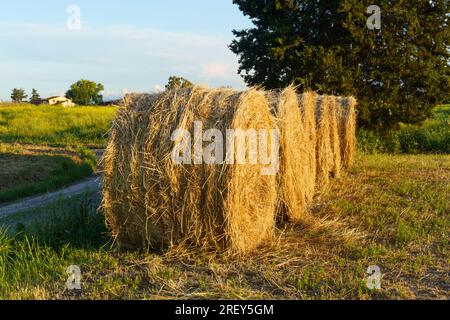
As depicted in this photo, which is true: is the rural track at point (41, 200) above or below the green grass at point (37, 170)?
below

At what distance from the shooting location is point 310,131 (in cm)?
1012

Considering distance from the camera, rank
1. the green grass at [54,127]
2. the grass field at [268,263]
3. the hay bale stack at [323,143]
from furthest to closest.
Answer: the green grass at [54,127] → the hay bale stack at [323,143] → the grass field at [268,263]

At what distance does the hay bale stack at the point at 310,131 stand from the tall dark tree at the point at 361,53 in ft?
16.7

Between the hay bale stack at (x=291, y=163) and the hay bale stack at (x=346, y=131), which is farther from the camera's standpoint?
the hay bale stack at (x=346, y=131)

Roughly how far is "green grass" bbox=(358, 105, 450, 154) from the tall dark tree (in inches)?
21.2

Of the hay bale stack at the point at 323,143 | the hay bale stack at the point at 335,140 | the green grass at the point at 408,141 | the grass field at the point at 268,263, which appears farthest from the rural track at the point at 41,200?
the green grass at the point at 408,141

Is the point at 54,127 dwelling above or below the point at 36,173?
above

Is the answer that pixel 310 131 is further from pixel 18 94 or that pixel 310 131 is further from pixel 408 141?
pixel 18 94

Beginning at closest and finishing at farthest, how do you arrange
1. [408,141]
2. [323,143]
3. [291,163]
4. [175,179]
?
[175,179] < [291,163] < [323,143] < [408,141]

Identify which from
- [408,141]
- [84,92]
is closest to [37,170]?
[408,141]

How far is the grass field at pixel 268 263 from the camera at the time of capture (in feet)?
15.4

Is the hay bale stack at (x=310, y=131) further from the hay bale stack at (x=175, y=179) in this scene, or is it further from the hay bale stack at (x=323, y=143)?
the hay bale stack at (x=175, y=179)

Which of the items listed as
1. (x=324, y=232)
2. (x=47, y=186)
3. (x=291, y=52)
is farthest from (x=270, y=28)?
(x=324, y=232)

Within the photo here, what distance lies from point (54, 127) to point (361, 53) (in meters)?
17.0
